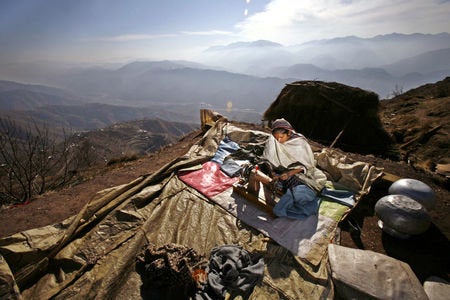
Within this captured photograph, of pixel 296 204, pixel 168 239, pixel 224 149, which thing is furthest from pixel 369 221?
pixel 224 149

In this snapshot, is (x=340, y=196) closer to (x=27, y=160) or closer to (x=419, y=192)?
(x=419, y=192)

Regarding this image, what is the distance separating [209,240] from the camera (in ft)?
11.6

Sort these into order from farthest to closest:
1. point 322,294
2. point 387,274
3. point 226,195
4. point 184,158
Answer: point 184,158 < point 226,195 < point 322,294 < point 387,274

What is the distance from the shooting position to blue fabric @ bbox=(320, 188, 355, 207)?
4332mm

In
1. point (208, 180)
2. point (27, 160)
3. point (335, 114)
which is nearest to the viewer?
point (208, 180)

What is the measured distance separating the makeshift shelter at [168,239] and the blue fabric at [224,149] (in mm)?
905

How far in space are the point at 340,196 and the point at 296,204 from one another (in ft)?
3.91

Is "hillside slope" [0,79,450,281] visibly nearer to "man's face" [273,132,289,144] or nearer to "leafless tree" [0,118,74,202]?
"leafless tree" [0,118,74,202]

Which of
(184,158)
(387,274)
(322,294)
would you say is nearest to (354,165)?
(387,274)

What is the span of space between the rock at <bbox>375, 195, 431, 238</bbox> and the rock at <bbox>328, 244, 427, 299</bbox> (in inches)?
38.9

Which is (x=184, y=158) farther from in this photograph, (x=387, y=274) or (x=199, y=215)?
(x=387, y=274)

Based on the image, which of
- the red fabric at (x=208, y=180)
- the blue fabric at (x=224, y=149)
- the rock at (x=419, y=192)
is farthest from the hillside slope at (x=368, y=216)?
the blue fabric at (x=224, y=149)

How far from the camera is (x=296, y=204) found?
402 centimetres

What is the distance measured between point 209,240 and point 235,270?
82cm
